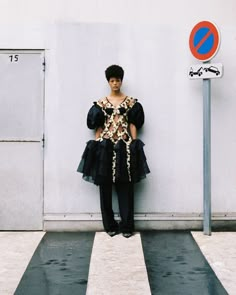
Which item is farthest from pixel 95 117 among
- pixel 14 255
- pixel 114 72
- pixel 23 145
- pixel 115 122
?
pixel 14 255

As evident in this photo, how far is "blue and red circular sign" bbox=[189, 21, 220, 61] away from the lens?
20.5ft

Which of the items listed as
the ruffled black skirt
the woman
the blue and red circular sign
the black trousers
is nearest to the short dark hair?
the woman

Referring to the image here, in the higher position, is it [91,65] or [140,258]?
[91,65]

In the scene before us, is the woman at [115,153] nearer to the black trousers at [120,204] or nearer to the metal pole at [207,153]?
the black trousers at [120,204]

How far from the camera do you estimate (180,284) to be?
466cm

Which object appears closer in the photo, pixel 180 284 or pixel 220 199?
pixel 180 284

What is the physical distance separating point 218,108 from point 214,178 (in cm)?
93

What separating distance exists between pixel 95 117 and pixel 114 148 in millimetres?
464

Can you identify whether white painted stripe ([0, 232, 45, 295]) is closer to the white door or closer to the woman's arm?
the white door

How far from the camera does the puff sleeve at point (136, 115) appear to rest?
21.8 feet

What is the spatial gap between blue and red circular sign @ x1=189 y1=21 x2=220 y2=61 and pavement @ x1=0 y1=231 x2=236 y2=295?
2.24m

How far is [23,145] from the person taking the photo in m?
6.90

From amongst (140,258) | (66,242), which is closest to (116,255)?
(140,258)

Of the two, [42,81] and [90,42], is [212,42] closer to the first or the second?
[90,42]
